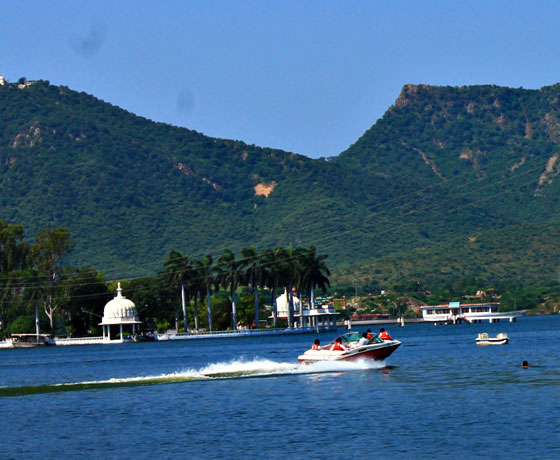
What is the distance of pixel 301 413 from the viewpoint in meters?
53.8

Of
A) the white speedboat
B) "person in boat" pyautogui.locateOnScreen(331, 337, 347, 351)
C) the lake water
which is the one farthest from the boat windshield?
the lake water

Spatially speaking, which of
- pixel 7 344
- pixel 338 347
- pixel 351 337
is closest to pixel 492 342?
pixel 351 337

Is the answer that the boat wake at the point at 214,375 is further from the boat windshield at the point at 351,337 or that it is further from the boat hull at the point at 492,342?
the boat hull at the point at 492,342

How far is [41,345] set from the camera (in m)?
199

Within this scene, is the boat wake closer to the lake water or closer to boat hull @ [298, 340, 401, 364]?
the lake water

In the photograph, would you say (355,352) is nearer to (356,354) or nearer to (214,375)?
(356,354)

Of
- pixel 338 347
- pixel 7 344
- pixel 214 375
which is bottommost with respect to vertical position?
pixel 214 375

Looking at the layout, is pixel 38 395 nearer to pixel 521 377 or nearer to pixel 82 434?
pixel 82 434

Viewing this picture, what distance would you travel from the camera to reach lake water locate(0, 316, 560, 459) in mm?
43969

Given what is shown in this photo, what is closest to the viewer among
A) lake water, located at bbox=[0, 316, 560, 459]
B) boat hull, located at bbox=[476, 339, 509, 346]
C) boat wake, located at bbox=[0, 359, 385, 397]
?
lake water, located at bbox=[0, 316, 560, 459]

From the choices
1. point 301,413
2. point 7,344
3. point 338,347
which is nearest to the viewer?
point 301,413

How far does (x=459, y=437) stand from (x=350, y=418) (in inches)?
307

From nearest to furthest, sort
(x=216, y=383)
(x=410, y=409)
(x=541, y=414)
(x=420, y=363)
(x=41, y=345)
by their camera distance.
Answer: (x=541, y=414)
(x=410, y=409)
(x=216, y=383)
(x=420, y=363)
(x=41, y=345)

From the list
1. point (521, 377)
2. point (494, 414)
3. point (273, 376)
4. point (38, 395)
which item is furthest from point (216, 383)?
point (494, 414)
